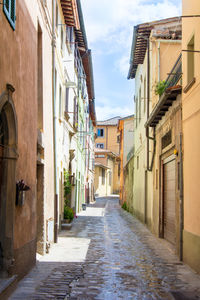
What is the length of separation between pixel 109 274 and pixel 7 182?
2926 mm

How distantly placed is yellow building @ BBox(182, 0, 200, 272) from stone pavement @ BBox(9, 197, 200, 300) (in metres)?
0.59

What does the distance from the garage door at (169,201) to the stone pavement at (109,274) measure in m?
0.47

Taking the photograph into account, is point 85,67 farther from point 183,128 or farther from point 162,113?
point 183,128

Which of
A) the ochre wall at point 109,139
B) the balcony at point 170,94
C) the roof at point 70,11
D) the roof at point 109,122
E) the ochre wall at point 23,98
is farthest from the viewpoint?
the roof at point 109,122

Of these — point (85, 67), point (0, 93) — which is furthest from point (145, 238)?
point (85, 67)

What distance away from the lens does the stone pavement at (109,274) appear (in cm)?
675

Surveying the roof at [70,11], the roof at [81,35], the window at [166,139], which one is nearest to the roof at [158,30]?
the roof at [81,35]

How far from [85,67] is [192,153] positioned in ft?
62.1

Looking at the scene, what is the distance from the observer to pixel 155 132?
1587 centimetres

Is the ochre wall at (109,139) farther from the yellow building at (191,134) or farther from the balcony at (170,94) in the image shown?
the yellow building at (191,134)

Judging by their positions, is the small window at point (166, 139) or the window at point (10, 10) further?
the small window at point (166, 139)

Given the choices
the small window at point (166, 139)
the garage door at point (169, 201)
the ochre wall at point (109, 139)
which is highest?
the ochre wall at point (109, 139)

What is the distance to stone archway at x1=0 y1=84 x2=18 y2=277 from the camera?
6.59 meters

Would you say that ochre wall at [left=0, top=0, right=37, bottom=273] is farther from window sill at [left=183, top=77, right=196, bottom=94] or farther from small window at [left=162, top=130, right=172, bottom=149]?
small window at [left=162, top=130, right=172, bottom=149]
